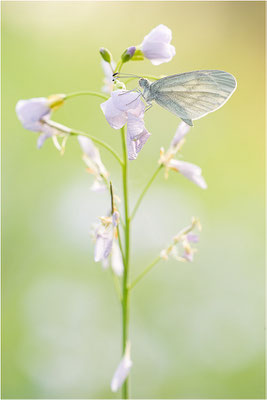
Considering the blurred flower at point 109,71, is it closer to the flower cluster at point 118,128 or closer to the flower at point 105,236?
the flower cluster at point 118,128

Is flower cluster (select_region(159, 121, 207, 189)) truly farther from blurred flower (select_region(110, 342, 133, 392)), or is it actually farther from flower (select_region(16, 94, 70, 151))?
blurred flower (select_region(110, 342, 133, 392))

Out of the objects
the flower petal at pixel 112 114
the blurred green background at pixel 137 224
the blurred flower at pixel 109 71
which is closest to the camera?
the flower petal at pixel 112 114

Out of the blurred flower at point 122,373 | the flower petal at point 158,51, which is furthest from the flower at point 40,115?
the blurred flower at point 122,373

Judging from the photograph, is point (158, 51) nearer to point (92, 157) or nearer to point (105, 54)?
point (105, 54)

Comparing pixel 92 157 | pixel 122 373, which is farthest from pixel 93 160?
pixel 122 373

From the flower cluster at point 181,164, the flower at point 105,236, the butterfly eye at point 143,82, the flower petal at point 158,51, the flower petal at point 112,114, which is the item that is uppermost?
the flower petal at point 158,51

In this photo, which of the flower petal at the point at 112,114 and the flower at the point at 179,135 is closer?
the flower petal at the point at 112,114

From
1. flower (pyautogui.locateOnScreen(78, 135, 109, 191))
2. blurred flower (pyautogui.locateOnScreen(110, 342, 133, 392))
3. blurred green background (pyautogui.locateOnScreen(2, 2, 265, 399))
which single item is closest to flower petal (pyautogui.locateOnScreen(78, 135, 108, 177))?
flower (pyautogui.locateOnScreen(78, 135, 109, 191))
